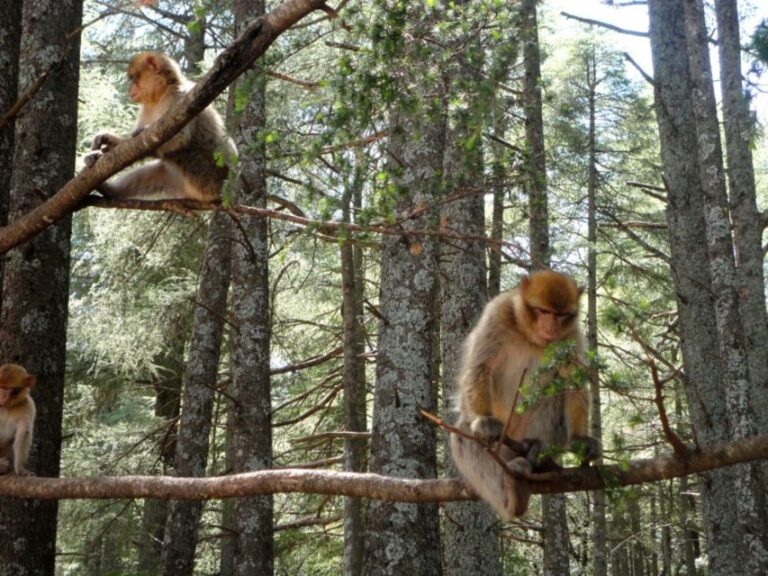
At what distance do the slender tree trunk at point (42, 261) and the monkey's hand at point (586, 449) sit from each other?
138 inches

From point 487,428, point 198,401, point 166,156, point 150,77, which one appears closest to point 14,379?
point 166,156

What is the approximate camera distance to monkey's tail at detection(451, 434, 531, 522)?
4.32m

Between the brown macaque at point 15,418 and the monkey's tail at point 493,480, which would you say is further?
the brown macaque at point 15,418

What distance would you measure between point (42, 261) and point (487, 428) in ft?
10.6

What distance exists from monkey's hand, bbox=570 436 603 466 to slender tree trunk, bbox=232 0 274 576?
5052 millimetres

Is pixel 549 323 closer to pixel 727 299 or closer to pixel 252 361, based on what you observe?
pixel 252 361

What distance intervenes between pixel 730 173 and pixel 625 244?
10.8ft

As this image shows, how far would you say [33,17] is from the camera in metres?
5.74

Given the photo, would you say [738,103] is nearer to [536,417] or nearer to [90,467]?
[536,417]

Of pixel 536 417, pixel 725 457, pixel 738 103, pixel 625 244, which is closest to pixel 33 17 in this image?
pixel 536 417

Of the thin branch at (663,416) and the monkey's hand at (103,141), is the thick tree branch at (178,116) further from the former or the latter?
the thin branch at (663,416)

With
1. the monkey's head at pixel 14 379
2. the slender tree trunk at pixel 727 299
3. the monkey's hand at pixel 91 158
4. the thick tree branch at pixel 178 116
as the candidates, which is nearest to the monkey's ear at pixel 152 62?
the monkey's hand at pixel 91 158

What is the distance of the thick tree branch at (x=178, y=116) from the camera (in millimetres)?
3545

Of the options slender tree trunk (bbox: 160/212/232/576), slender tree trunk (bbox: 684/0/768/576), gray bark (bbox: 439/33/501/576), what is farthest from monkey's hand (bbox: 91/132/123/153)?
slender tree trunk (bbox: 684/0/768/576)
